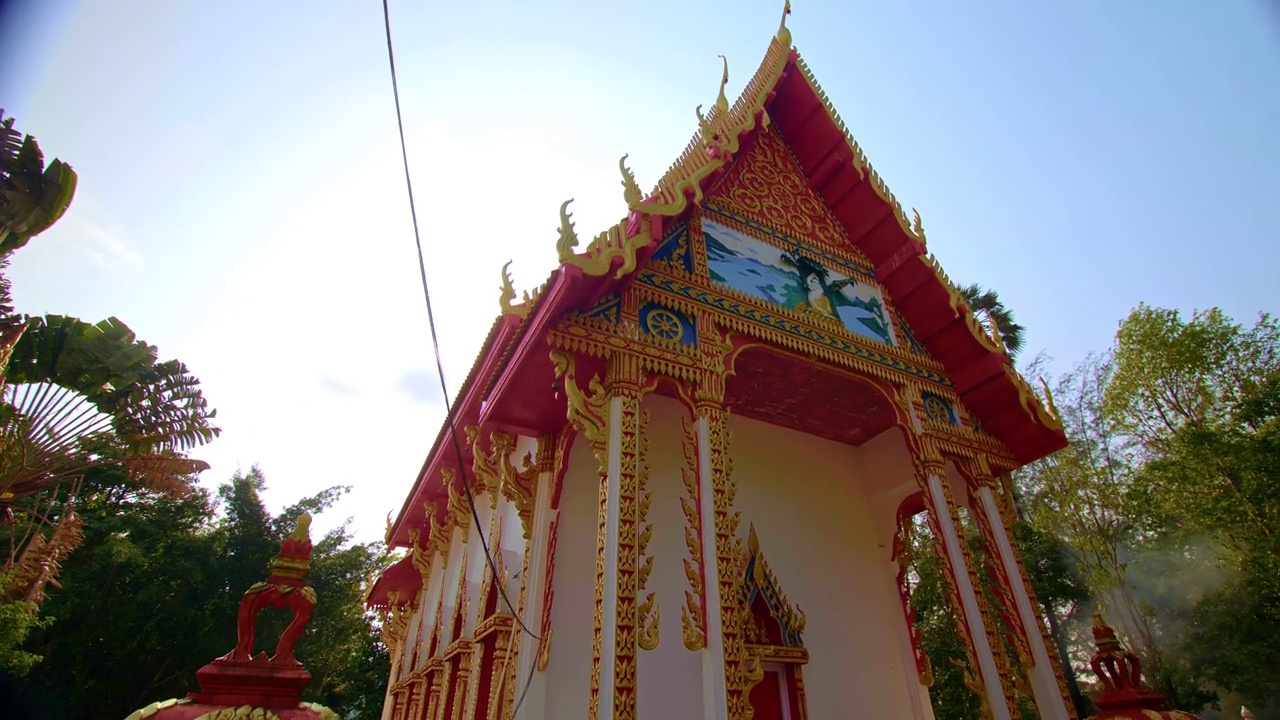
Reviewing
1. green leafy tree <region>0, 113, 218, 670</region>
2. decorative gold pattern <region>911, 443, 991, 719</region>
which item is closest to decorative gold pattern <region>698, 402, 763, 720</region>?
decorative gold pattern <region>911, 443, 991, 719</region>

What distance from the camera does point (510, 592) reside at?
5398 millimetres

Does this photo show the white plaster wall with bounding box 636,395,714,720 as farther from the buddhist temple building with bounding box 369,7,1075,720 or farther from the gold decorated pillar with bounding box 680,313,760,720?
the gold decorated pillar with bounding box 680,313,760,720

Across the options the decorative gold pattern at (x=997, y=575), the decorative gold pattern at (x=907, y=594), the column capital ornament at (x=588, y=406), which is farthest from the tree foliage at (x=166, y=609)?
the decorative gold pattern at (x=997, y=575)

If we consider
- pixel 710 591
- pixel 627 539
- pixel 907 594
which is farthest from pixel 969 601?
pixel 627 539

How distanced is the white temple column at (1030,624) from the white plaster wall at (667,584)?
2.70m

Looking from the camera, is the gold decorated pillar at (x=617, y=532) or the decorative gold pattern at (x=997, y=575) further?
the decorative gold pattern at (x=997, y=575)

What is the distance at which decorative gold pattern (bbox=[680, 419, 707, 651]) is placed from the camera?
3.92 meters

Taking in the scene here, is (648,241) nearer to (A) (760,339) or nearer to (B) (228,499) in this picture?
(A) (760,339)

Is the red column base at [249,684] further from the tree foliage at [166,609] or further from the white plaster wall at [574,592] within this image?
the tree foliage at [166,609]

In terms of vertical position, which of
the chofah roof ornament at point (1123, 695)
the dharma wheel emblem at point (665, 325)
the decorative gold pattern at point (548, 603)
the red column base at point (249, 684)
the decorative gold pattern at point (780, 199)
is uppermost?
the decorative gold pattern at point (780, 199)

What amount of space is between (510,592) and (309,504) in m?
20.7

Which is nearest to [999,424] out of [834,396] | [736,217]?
[834,396]

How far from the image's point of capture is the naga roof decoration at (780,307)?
15.8ft

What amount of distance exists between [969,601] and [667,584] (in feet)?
7.90
